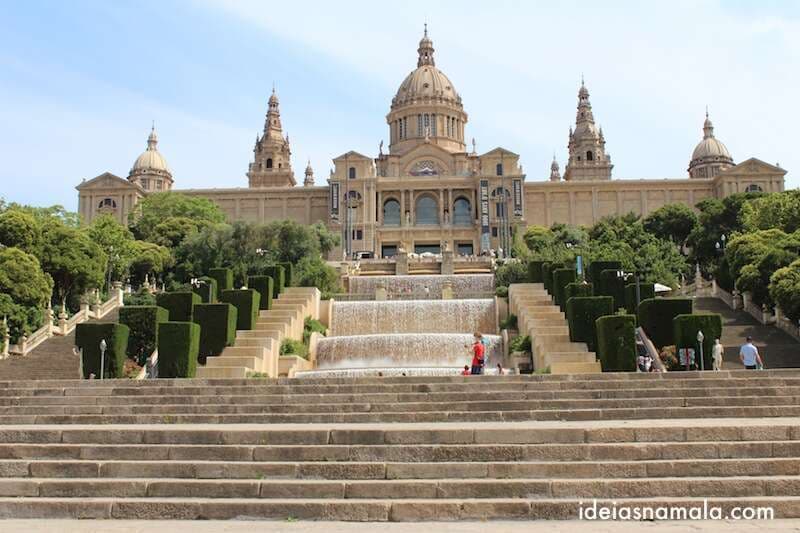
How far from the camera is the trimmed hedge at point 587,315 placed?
2739 centimetres

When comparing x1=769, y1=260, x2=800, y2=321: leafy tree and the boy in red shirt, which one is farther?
x1=769, y1=260, x2=800, y2=321: leafy tree

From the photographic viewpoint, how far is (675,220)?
70750 mm

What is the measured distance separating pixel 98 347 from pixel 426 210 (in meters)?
64.4

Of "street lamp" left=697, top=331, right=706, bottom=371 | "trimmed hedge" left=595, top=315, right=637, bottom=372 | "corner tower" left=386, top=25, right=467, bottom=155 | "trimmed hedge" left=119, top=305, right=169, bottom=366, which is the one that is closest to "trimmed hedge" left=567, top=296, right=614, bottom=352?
"trimmed hedge" left=595, top=315, right=637, bottom=372

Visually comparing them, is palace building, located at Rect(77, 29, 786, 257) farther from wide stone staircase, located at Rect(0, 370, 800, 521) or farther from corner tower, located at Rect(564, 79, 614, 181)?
wide stone staircase, located at Rect(0, 370, 800, 521)

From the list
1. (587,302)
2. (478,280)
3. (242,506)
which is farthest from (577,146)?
(242,506)

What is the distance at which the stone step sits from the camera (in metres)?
10.0

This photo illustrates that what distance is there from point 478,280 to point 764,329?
18494mm

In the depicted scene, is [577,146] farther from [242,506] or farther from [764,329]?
[242,506]

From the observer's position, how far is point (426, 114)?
99750 mm

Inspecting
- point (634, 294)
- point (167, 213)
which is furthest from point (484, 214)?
point (634, 294)

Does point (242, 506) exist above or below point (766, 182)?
below

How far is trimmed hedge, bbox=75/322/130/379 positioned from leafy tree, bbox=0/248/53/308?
12984 mm

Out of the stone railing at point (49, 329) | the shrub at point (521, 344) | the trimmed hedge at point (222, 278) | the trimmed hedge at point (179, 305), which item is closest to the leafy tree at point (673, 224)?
the shrub at point (521, 344)
